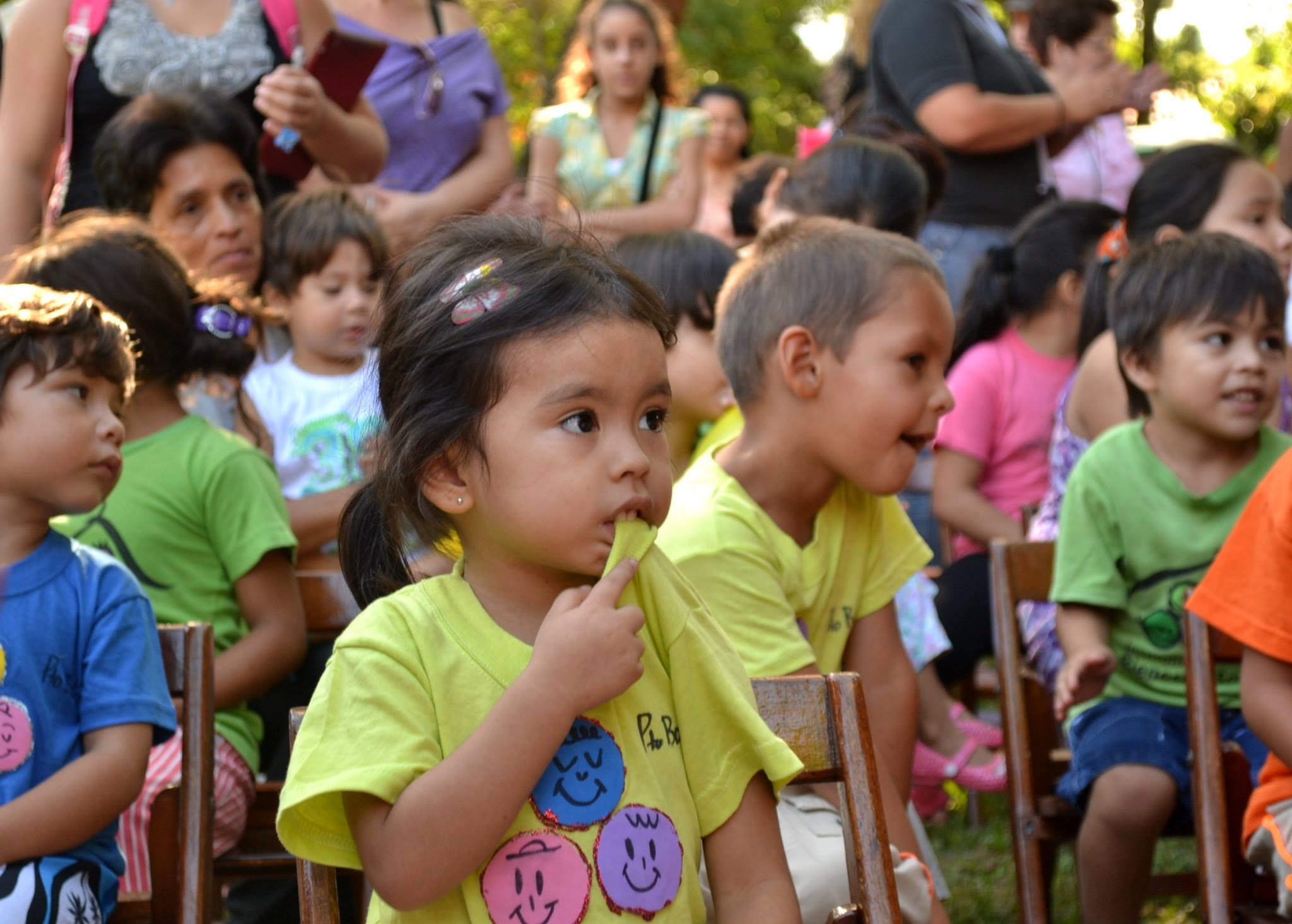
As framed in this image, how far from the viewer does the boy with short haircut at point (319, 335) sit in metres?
3.92

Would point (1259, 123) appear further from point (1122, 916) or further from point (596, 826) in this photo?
point (596, 826)

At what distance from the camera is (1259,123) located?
57.2 ft

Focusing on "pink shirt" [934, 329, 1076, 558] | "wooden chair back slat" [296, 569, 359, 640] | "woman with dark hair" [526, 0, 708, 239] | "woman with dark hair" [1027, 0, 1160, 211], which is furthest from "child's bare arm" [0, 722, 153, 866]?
"woman with dark hair" [1027, 0, 1160, 211]

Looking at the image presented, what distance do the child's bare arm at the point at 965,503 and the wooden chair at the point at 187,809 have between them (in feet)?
8.42

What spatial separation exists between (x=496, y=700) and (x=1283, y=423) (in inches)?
121

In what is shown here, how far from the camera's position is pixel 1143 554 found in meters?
3.11

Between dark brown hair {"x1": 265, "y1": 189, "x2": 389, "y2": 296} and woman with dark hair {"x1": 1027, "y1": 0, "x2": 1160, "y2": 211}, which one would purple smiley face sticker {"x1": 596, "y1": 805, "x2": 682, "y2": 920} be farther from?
woman with dark hair {"x1": 1027, "y1": 0, "x2": 1160, "y2": 211}

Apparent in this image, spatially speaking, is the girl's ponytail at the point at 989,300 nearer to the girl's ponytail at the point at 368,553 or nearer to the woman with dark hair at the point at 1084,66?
the woman with dark hair at the point at 1084,66

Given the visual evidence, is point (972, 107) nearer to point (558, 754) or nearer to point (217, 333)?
point (217, 333)

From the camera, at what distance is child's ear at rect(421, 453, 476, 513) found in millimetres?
1792

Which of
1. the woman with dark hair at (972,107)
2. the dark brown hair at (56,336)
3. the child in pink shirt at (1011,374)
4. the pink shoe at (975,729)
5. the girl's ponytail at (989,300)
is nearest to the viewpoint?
the dark brown hair at (56,336)

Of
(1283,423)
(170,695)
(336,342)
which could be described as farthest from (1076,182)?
(170,695)

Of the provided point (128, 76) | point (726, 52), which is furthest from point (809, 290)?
point (726, 52)

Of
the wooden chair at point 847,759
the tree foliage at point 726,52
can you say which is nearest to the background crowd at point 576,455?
the wooden chair at point 847,759
